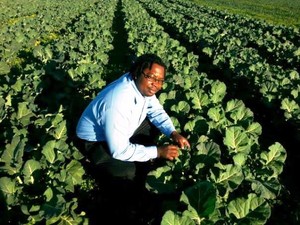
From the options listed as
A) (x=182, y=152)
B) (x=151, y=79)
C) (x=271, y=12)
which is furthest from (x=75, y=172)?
(x=271, y=12)

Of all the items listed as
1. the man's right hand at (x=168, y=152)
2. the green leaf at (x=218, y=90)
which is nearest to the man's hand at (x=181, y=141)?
the man's right hand at (x=168, y=152)

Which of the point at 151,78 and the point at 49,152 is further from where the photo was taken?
the point at 49,152

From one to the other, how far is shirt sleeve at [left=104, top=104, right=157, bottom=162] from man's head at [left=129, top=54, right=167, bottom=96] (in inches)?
12.4

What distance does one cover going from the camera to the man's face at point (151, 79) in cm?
380

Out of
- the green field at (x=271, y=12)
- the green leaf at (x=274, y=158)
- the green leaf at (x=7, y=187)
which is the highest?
the green field at (x=271, y=12)

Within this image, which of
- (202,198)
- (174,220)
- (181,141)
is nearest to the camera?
(174,220)

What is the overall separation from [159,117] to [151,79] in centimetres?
100

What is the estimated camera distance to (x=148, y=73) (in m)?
3.81

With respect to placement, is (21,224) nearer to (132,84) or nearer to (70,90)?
(132,84)

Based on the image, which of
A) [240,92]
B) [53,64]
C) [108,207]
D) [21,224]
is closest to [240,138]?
[108,207]

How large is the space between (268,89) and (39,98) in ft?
14.7

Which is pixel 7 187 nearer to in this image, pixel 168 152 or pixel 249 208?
pixel 168 152

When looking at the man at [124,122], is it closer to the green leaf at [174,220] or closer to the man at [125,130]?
the man at [125,130]

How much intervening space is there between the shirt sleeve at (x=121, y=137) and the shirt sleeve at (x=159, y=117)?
678mm
